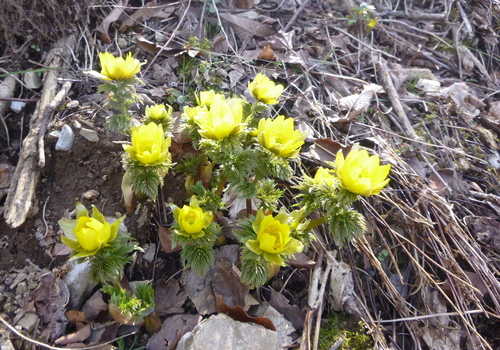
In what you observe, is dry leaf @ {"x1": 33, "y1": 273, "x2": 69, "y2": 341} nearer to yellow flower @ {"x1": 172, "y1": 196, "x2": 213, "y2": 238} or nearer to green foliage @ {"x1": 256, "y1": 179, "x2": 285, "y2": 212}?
yellow flower @ {"x1": 172, "y1": 196, "x2": 213, "y2": 238}

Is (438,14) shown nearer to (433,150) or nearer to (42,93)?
(433,150)

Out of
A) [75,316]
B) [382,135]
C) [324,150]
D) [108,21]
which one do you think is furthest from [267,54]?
[75,316]

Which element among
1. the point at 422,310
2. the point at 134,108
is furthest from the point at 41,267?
the point at 422,310

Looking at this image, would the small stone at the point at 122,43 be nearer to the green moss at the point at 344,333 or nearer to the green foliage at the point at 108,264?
the green foliage at the point at 108,264

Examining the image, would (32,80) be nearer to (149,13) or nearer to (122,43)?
(122,43)

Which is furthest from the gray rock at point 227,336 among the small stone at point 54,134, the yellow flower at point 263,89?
the small stone at point 54,134

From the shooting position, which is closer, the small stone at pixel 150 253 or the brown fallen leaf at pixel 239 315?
the brown fallen leaf at pixel 239 315
